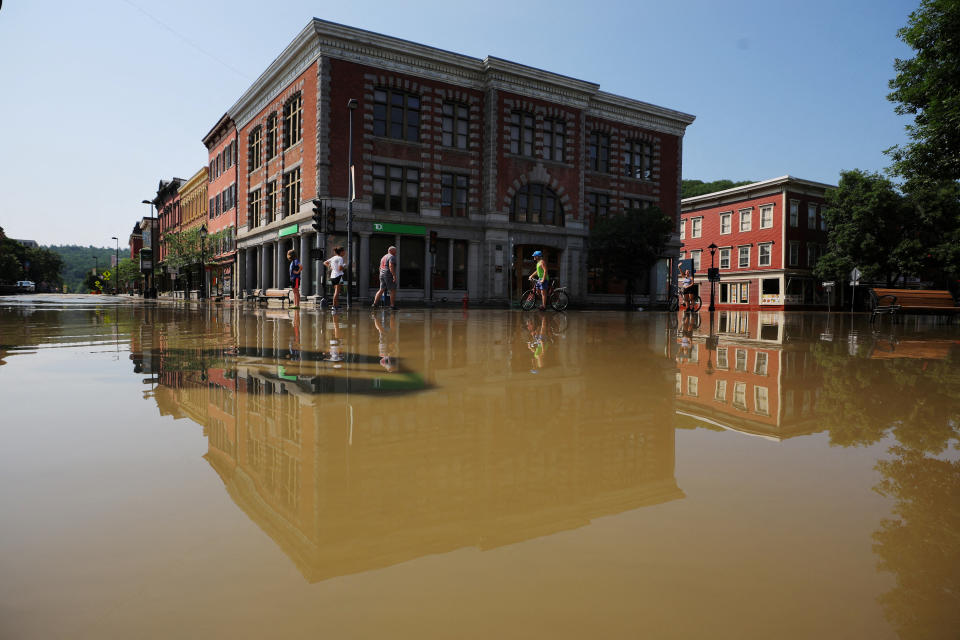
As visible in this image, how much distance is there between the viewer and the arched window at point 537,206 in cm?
3151

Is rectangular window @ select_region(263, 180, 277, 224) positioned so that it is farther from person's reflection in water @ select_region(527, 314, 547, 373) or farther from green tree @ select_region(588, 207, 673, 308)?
person's reflection in water @ select_region(527, 314, 547, 373)

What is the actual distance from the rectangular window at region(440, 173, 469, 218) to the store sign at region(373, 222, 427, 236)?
5.56ft

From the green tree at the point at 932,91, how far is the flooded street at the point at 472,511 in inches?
795

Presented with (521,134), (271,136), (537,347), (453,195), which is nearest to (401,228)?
(453,195)

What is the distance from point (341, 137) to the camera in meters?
27.3

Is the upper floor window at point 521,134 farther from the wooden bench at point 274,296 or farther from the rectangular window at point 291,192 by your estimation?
the wooden bench at point 274,296

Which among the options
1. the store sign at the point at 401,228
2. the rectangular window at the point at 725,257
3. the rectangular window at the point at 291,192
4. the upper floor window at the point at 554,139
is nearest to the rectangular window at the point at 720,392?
the store sign at the point at 401,228

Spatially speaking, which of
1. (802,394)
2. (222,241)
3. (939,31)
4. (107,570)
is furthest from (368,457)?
(222,241)

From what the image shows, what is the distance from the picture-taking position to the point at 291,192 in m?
31.2

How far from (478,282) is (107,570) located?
2930 cm

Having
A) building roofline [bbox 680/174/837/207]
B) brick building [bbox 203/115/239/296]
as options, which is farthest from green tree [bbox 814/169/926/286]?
brick building [bbox 203/115/239/296]

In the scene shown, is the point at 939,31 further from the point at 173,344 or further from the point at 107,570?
the point at 107,570

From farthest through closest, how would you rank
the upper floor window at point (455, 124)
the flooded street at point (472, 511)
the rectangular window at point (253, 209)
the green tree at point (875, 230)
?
the green tree at point (875, 230) → the rectangular window at point (253, 209) → the upper floor window at point (455, 124) → the flooded street at point (472, 511)

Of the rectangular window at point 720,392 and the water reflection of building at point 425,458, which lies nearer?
the water reflection of building at point 425,458
